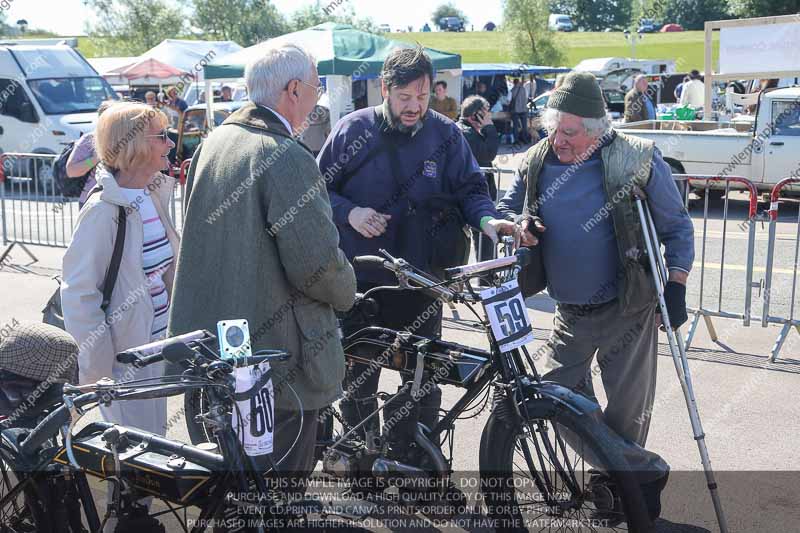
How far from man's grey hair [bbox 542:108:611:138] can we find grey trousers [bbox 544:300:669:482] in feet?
2.41

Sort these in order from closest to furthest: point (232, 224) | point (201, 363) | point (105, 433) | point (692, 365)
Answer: point (201, 363) < point (105, 433) < point (232, 224) < point (692, 365)

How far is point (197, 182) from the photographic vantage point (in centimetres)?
315

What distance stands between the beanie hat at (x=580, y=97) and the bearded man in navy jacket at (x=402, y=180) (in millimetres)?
650

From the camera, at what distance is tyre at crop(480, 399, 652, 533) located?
3.40 metres

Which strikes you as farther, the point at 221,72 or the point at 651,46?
the point at 651,46

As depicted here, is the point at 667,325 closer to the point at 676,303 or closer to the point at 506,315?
the point at 676,303

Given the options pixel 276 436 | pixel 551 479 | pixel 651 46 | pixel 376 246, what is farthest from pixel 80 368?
pixel 651 46

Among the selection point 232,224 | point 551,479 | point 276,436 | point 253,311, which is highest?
point 232,224

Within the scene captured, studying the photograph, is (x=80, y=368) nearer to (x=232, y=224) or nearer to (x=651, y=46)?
(x=232, y=224)

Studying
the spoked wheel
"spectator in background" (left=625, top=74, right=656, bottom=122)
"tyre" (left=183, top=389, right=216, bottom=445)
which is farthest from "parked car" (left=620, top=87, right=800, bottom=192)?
the spoked wheel

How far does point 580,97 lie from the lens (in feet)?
12.7

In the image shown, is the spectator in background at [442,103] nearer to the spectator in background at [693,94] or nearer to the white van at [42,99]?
the white van at [42,99]

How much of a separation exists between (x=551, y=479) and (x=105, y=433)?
1702 millimetres

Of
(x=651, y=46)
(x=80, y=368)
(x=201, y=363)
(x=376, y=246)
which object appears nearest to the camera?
(x=201, y=363)
